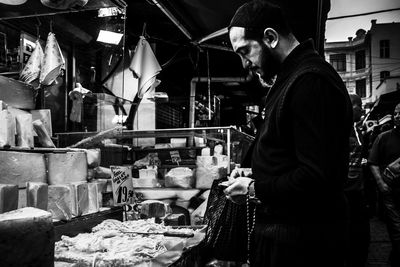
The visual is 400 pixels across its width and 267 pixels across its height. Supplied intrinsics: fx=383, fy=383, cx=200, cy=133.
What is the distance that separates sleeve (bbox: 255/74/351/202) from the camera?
1.67m

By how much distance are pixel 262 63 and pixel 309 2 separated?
12.0 feet

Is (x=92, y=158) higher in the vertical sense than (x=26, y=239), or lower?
higher

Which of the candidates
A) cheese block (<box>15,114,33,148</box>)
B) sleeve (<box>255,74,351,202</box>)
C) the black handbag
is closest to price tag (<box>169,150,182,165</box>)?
cheese block (<box>15,114,33,148</box>)

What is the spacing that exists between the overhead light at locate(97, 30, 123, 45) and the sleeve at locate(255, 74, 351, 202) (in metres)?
3.95

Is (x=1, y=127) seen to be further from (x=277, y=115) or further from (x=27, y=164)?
(x=277, y=115)

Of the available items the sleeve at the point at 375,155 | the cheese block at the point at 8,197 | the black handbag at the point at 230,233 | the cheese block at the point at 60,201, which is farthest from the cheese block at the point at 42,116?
the sleeve at the point at 375,155

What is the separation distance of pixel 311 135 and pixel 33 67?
377cm

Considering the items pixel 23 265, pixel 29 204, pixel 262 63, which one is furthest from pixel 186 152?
pixel 23 265

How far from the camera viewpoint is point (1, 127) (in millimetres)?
3008

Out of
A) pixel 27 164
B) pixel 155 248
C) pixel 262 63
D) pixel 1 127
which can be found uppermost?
pixel 262 63

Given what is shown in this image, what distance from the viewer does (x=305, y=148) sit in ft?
5.57

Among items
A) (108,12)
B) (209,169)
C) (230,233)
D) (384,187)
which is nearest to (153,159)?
(209,169)

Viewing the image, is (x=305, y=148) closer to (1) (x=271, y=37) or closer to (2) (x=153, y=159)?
(1) (x=271, y=37)

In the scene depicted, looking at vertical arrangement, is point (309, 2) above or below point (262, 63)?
above
